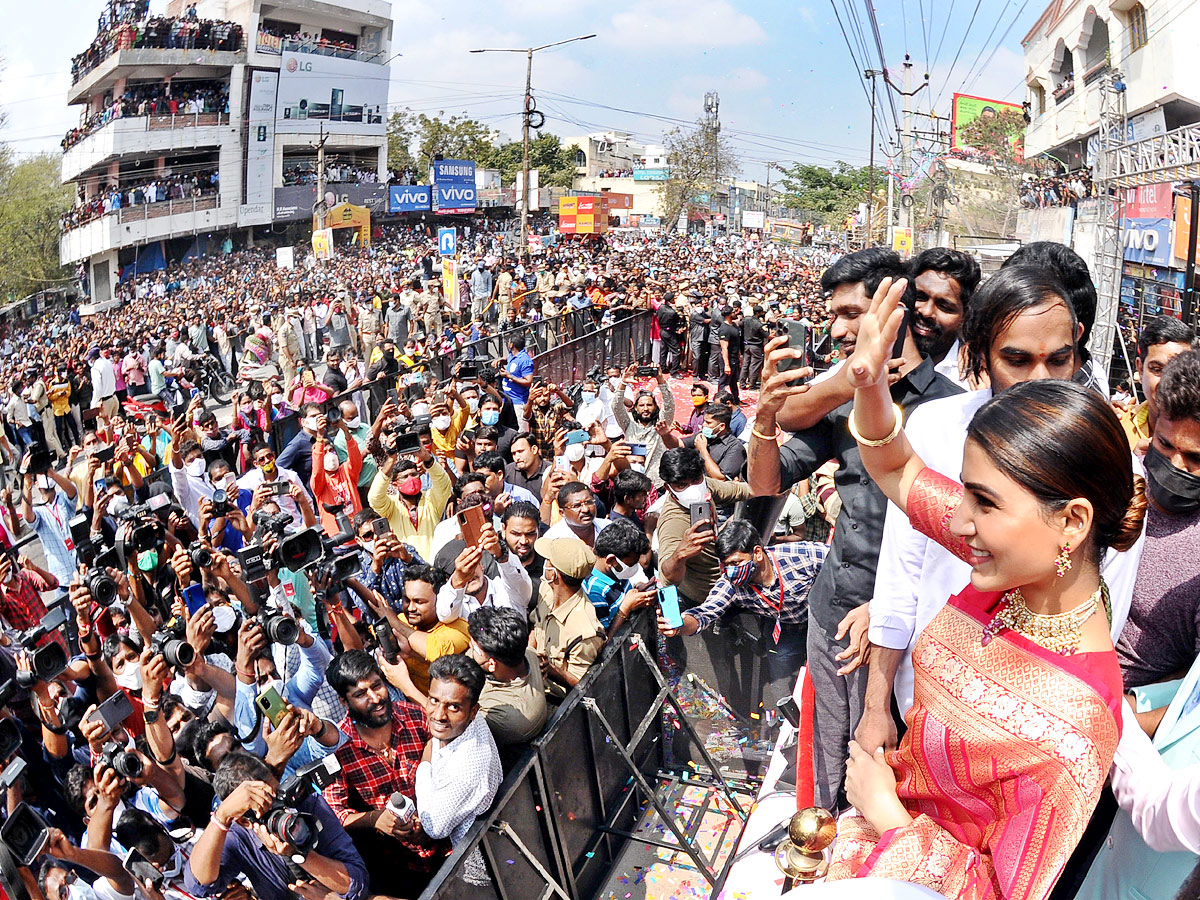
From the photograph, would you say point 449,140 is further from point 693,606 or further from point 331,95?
point 693,606

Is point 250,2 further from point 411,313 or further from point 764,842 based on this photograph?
point 764,842

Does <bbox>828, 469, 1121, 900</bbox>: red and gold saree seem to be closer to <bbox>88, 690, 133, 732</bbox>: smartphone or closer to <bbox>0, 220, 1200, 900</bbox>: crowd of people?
<bbox>0, 220, 1200, 900</bbox>: crowd of people

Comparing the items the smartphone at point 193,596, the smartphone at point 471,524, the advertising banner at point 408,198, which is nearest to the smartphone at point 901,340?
the smartphone at point 471,524

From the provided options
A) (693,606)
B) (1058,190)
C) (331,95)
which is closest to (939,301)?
(693,606)

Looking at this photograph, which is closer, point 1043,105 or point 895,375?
point 895,375

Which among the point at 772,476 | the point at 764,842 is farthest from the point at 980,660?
the point at 764,842

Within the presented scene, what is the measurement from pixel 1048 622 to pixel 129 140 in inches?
Result: 971

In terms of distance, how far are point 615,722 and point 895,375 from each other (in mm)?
2088

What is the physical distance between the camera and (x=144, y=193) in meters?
22.0

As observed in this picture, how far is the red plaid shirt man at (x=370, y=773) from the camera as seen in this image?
3.24 metres

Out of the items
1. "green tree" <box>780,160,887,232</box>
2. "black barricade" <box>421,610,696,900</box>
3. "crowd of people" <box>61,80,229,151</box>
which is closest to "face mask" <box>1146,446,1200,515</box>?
"black barricade" <box>421,610,696,900</box>

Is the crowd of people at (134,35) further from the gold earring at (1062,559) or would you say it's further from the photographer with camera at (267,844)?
the gold earring at (1062,559)

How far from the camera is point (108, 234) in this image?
66.1 feet

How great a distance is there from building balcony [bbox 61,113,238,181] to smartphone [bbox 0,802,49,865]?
21.9 meters
